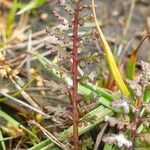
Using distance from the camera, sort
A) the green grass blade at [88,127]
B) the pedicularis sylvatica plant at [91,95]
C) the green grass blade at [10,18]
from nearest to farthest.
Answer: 1. the pedicularis sylvatica plant at [91,95]
2. the green grass blade at [88,127]
3. the green grass blade at [10,18]

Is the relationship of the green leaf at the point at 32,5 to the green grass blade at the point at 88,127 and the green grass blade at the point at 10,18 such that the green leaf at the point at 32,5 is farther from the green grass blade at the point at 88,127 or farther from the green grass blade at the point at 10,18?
the green grass blade at the point at 88,127

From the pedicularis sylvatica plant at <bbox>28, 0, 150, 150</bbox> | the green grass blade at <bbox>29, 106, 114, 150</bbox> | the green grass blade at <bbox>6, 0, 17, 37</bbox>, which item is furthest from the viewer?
the green grass blade at <bbox>6, 0, 17, 37</bbox>

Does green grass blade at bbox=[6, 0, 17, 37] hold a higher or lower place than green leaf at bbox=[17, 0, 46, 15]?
lower

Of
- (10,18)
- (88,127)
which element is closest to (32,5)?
(10,18)

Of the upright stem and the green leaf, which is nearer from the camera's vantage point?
the upright stem

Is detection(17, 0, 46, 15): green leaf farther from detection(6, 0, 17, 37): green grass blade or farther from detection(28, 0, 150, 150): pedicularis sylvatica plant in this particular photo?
detection(28, 0, 150, 150): pedicularis sylvatica plant

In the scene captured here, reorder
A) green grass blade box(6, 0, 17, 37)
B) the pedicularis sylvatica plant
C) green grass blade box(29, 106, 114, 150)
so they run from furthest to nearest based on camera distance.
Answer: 1. green grass blade box(6, 0, 17, 37)
2. green grass blade box(29, 106, 114, 150)
3. the pedicularis sylvatica plant

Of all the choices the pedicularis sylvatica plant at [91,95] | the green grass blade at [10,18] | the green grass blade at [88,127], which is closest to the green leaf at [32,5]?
the green grass blade at [10,18]

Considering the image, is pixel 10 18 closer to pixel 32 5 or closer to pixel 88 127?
pixel 32 5

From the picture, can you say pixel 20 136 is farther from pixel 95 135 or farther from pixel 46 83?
pixel 46 83

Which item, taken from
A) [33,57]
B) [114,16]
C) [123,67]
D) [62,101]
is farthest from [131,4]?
[62,101]

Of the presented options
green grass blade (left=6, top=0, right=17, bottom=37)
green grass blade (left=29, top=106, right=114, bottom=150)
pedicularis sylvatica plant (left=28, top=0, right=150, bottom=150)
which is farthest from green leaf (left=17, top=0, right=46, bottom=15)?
green grass blade (left=29, top=106, right=114, bottom=150)
